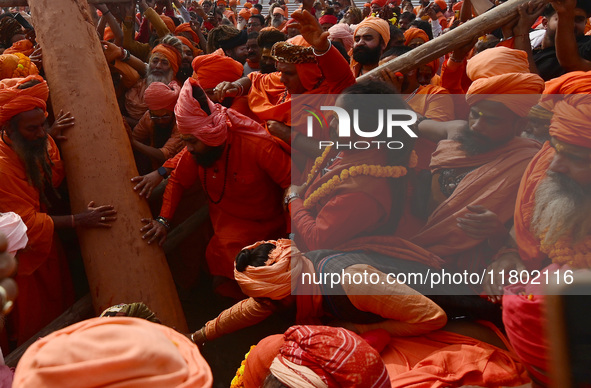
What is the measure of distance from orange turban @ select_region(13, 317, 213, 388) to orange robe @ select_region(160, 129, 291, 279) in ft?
8.05

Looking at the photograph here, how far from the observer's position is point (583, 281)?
33.1 inches

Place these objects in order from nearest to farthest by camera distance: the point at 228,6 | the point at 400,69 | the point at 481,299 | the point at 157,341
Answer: the point at 157,341
the point at 481,299
the point at 400,69
the point at 228,6

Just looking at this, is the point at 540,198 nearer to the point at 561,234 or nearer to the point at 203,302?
the point at 561,234

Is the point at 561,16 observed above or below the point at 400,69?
above

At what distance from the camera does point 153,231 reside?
3344 mm

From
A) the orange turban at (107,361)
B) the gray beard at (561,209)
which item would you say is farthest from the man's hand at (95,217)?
the gray beard at (561,209)

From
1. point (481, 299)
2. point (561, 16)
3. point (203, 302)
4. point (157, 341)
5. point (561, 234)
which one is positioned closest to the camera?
point (157, 341)

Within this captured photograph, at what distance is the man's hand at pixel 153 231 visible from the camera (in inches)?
130

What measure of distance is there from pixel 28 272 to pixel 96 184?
694 mm

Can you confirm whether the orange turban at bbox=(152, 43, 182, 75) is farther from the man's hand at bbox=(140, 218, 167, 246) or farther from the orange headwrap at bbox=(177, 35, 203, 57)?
the man's hand at bbox=(140, 218, 167, 246)

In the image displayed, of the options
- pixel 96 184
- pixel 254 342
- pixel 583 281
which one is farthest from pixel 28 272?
pixel 583 281

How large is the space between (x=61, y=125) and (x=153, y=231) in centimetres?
95

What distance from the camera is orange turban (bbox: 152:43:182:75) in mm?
5076

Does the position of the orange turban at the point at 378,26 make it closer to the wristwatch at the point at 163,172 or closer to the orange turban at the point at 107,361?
the wristwatch at the point at 163,172
